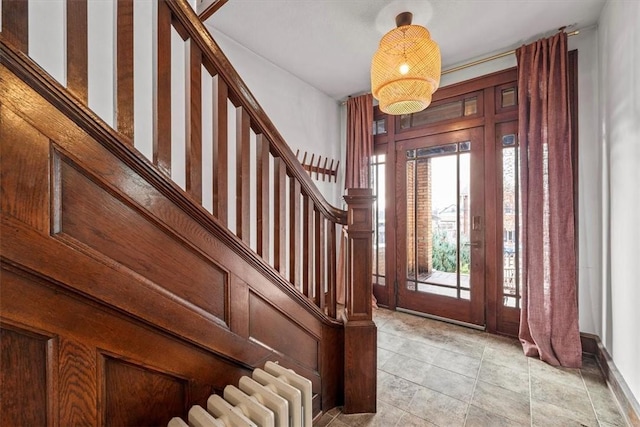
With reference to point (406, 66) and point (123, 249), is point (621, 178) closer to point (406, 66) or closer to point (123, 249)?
point (406, 66)

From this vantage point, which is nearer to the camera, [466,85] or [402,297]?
[466,85]

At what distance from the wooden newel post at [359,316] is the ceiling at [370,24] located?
172cm

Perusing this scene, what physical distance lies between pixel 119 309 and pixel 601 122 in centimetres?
356

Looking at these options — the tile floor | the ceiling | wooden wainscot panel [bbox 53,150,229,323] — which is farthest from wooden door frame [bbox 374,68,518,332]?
wooden wainscot panel [bbox 53,150,229,323]

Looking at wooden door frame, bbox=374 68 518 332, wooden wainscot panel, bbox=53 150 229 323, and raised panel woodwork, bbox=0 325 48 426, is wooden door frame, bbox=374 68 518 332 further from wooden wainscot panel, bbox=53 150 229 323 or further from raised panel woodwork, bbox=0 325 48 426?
raised panel woodwork, bbox=0 325 48 426

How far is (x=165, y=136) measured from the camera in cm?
102

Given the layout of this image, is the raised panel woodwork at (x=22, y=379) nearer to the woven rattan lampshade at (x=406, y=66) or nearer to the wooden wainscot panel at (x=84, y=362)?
the wooden wainscot panel at (x=84, y=362)

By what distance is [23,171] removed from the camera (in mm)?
722

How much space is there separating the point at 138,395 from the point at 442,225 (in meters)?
3.18

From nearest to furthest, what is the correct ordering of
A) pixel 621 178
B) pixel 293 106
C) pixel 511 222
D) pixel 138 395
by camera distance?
1. pixel 138 395
2. pixel 621 178
3. pixel 511 222
4. pixel 293 106

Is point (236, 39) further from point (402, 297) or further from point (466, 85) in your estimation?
point (402, 297)

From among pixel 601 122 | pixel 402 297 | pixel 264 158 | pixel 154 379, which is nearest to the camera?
pixel 154 379

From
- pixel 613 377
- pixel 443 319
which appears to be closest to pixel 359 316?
pixel 613 377

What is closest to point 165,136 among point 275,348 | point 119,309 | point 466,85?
point 119,309
